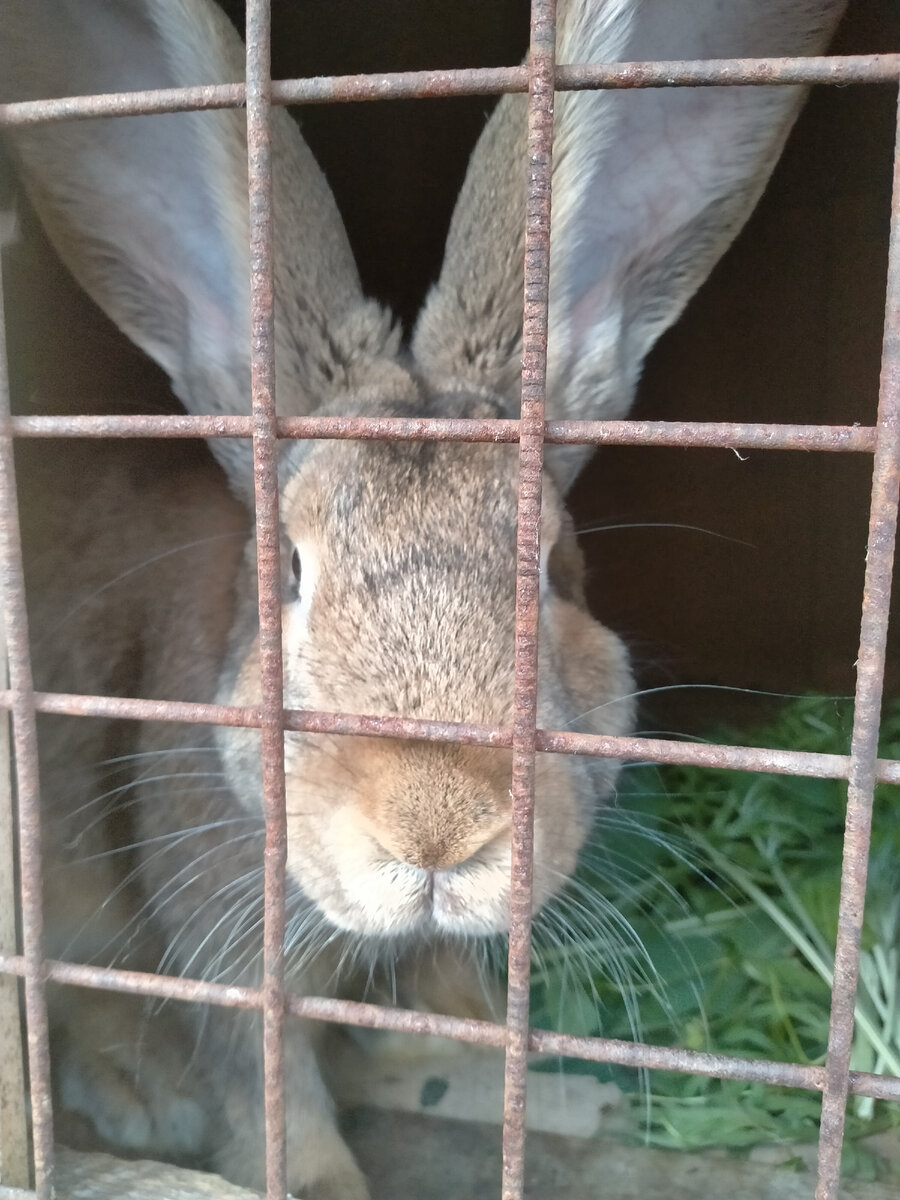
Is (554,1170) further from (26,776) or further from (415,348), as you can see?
(415,348)

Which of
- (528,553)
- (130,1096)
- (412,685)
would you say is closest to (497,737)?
(528,553)

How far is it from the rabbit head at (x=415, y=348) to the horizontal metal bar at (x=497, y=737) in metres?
0.23

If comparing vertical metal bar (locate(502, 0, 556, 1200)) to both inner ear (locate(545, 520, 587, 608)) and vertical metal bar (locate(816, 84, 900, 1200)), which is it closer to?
vertical metal bar (locate(816, 84, 900, 1200))

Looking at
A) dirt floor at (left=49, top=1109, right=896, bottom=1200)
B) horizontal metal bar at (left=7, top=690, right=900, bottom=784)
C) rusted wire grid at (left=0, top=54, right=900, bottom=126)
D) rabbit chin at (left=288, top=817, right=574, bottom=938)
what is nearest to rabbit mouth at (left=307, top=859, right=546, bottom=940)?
rabbit chin at (left=288, top=817, right=574, bottom=938)

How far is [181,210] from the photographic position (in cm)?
193

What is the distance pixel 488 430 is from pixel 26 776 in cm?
78

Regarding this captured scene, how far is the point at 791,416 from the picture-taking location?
9.99 feet

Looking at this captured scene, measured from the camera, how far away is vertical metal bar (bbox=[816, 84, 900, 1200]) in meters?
0.98

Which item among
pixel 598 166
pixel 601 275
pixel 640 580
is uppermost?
pixel 598 166

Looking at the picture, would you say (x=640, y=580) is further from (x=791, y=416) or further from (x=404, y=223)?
(x=404, y=223)

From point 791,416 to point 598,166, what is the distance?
1.58 meters

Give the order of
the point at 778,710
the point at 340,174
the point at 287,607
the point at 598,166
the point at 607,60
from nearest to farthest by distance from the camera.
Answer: the point at 607,60
the point at 598,166
the point at 287,607
the point at 778,710
the point at 340,174

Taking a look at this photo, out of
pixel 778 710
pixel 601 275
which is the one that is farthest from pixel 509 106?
pixel 778 710

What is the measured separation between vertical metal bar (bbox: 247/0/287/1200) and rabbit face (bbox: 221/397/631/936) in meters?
0.20
